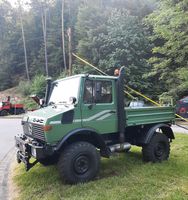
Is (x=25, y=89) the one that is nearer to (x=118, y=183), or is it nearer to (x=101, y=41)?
(x=101, y=41)

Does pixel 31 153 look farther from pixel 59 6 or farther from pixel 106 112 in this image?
pixel 59 6

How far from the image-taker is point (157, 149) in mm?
5574

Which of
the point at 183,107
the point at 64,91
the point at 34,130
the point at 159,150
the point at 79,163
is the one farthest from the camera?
the point at 183,107

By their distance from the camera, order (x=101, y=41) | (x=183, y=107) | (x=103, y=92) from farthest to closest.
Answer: (x=101, y=41) < (x=183, y=107) < (x=103, y=92)

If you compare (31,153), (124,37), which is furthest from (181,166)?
(124,37)

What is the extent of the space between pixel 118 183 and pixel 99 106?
4.88 feet

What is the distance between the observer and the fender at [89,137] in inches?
169

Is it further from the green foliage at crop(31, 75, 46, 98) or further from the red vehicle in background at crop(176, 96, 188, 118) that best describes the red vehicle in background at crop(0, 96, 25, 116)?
the red vehicle in background at crop(176, 96, 188, 118)

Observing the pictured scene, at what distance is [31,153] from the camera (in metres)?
4.38

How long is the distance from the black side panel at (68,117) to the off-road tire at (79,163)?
0.45 m

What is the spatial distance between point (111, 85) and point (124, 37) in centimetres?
1607

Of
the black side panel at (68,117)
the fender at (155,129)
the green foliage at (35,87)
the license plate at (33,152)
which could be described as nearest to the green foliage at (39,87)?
the green foliage at (35,87)

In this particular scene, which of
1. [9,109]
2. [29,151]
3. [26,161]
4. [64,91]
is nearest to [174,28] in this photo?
[64,91]

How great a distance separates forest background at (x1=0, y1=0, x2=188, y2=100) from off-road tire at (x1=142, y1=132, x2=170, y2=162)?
20.3 ft
